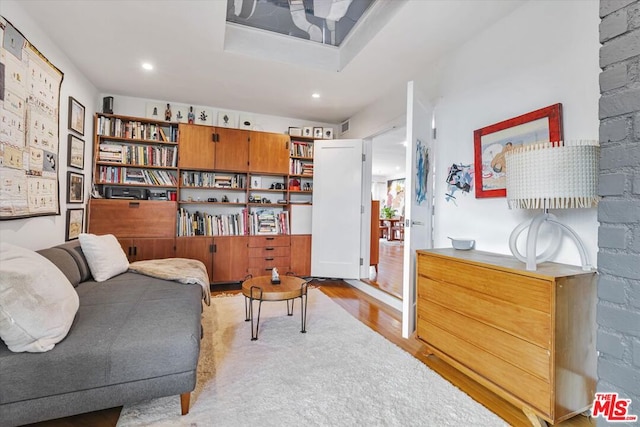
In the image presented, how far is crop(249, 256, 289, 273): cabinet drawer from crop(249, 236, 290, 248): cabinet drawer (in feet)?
0.58

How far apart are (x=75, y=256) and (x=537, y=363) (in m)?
3.05

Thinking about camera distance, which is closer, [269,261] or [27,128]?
[27,128]

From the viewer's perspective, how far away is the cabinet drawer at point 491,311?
1.36 meters

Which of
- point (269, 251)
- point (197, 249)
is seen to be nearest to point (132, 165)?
point (197, 249)

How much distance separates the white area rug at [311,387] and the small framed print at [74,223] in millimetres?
1687

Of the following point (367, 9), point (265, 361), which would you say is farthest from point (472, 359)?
point (367, 9)

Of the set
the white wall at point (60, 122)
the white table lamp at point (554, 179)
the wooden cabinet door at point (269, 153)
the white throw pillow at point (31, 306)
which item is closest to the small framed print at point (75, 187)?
the white wall at point (60, 122)

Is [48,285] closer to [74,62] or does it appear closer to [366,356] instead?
[366,356]

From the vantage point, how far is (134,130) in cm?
349

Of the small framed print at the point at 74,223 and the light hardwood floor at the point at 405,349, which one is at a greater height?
the small framed print at the point at 74,223

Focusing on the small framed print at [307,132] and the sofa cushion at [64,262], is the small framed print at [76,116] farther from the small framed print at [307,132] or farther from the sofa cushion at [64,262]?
the small framed print at [307,132]

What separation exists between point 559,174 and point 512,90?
3.00 feet

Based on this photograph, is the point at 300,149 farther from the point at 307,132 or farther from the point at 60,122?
the point at 60,122

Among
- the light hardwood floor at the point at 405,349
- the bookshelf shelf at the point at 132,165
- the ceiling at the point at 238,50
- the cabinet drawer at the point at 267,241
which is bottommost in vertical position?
the light hardwood floor at the point at 405,349
